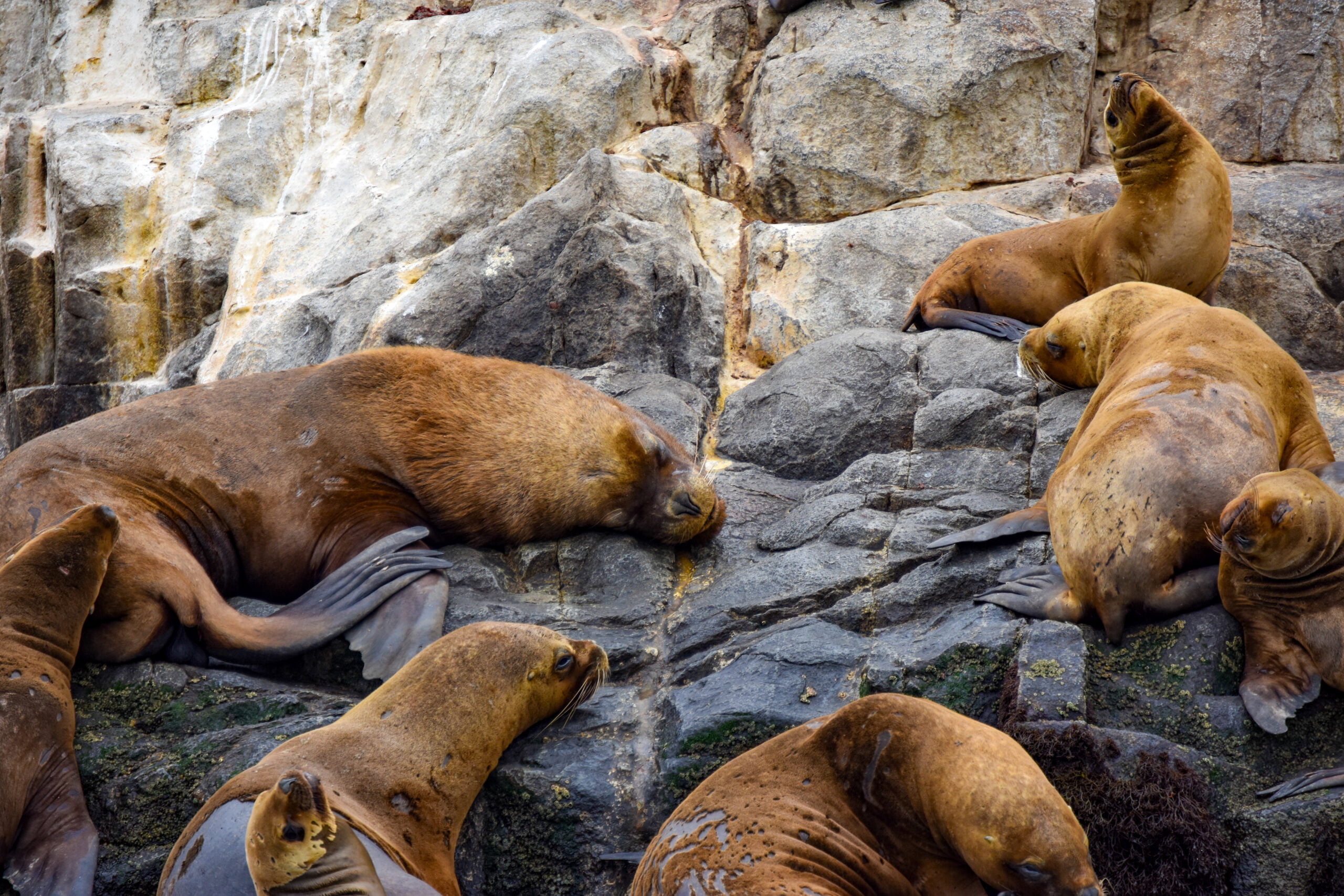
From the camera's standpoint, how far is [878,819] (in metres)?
3.33

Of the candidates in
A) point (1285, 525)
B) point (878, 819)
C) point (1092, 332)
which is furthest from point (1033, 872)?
point (1092, 332)

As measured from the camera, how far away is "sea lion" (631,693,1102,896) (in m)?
2.87

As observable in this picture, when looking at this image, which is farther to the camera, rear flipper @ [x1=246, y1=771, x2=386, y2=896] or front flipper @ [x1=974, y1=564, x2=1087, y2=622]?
front flipper @ [x1=974, y1=564, x2=1087, y2=622]

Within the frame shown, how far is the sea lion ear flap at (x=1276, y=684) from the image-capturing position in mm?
3480

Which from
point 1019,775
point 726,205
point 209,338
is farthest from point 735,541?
point 209,338

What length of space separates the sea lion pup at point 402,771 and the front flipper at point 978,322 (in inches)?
151

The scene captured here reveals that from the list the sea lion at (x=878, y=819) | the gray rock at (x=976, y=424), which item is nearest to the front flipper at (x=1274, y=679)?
the sea lion at (x=878, y=819)

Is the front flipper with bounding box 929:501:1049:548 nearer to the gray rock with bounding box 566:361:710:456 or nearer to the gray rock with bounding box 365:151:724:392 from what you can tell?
the gray rock with bounding box 566:361:710:456

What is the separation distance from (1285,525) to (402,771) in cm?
270

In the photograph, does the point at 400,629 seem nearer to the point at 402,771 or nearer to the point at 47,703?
the point at 402,771

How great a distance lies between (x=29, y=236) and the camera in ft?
35.7

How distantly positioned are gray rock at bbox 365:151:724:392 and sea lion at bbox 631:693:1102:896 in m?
4.06

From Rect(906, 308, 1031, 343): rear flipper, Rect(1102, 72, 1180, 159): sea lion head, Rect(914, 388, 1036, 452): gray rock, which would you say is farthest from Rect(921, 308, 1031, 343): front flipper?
Rect(1102, 72, 1180, 159): sea lion head

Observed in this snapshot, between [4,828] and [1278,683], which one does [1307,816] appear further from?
[4,828]
